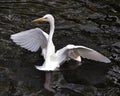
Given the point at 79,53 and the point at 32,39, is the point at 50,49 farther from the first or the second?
the point at 32,39

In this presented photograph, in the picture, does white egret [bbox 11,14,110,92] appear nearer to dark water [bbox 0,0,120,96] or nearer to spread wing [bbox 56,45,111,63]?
spread wing [bbox 56,45,111,63]

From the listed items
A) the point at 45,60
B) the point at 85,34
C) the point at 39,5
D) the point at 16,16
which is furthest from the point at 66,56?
the point at 39,5

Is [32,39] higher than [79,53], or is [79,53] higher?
[32,39]

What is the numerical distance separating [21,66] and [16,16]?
9.04 ft

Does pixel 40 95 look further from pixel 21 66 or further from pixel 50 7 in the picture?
pixel 50 7

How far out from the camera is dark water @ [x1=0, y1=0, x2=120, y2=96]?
33.0ft

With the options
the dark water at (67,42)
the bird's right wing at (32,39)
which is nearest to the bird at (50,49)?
the bird's right wing at (32,39)

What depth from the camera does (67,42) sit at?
12.0m

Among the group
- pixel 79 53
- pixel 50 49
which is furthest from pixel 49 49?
pixel 79 53

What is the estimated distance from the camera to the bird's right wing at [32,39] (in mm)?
11648

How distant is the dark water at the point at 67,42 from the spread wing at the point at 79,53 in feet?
0.64

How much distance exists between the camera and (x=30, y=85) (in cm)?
1008

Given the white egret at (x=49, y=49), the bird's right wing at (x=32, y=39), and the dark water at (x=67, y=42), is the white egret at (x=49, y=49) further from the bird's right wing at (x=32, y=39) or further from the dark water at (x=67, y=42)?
the dark water at (x=67, y=42)

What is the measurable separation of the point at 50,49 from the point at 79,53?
2.17 ft
